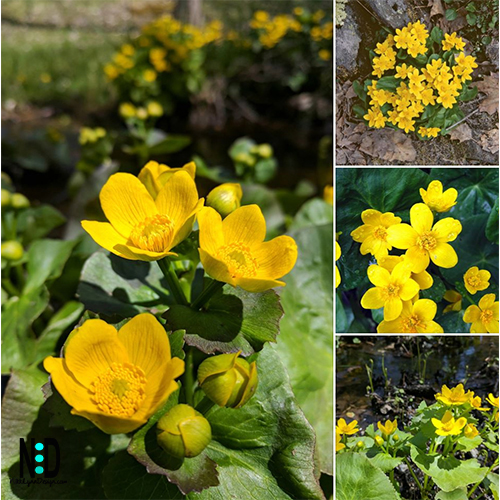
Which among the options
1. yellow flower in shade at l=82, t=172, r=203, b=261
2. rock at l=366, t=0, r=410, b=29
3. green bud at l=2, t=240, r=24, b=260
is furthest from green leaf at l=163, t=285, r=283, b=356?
green bud at l=2, t=240, r=24, b=260

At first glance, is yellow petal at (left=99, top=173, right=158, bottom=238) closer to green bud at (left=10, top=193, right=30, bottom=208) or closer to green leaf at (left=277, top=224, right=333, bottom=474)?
green leaf at (left=277, top=224, right=333, bottom=474)

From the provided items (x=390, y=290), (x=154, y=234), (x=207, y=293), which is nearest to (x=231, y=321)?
(x=207, y=293)

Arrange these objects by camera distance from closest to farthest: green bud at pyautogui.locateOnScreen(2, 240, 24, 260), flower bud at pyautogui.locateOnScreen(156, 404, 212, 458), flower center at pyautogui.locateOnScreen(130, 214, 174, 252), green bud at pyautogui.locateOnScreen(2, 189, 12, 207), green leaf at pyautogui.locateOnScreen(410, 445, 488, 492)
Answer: flower bud at pyautogui.locateOnScreen(156, 404, 212, 458)
flower center at pyautogui.locateOnScreen(130, 214, 174, 252)
green leaf at pyautogui.locateOnScreen(410, 445, 488, 492)
green bud at pyautogui.locateOnScreen(2, 240, 24, 260)
green bud at pyautogui.locateOnScreen(2, 189, 12, 207)

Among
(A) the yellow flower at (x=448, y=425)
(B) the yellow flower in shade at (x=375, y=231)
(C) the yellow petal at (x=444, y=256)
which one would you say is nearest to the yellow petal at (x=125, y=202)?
(B) the yellow flower in shade at (x=375, y=231)

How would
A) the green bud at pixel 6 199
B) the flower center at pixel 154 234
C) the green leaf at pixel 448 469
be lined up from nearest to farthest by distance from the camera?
the flower center at pixel 154 234 → the green leaf at pixel 448 469 → the green bud at pixel 6 199

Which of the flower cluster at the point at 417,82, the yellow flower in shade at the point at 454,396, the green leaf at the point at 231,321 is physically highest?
the flower cluster at the point at 417,82

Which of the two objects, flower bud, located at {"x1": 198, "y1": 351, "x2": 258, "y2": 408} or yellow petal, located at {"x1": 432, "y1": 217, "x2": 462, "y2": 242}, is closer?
flower bud, located at {"x1": 198, "y1": 351, "x2": 258, "y2": 408}

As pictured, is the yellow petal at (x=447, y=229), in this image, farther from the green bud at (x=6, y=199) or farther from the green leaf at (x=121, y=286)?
the green bud at (x=6, y=199)

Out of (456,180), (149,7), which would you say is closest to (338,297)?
(456,180)
